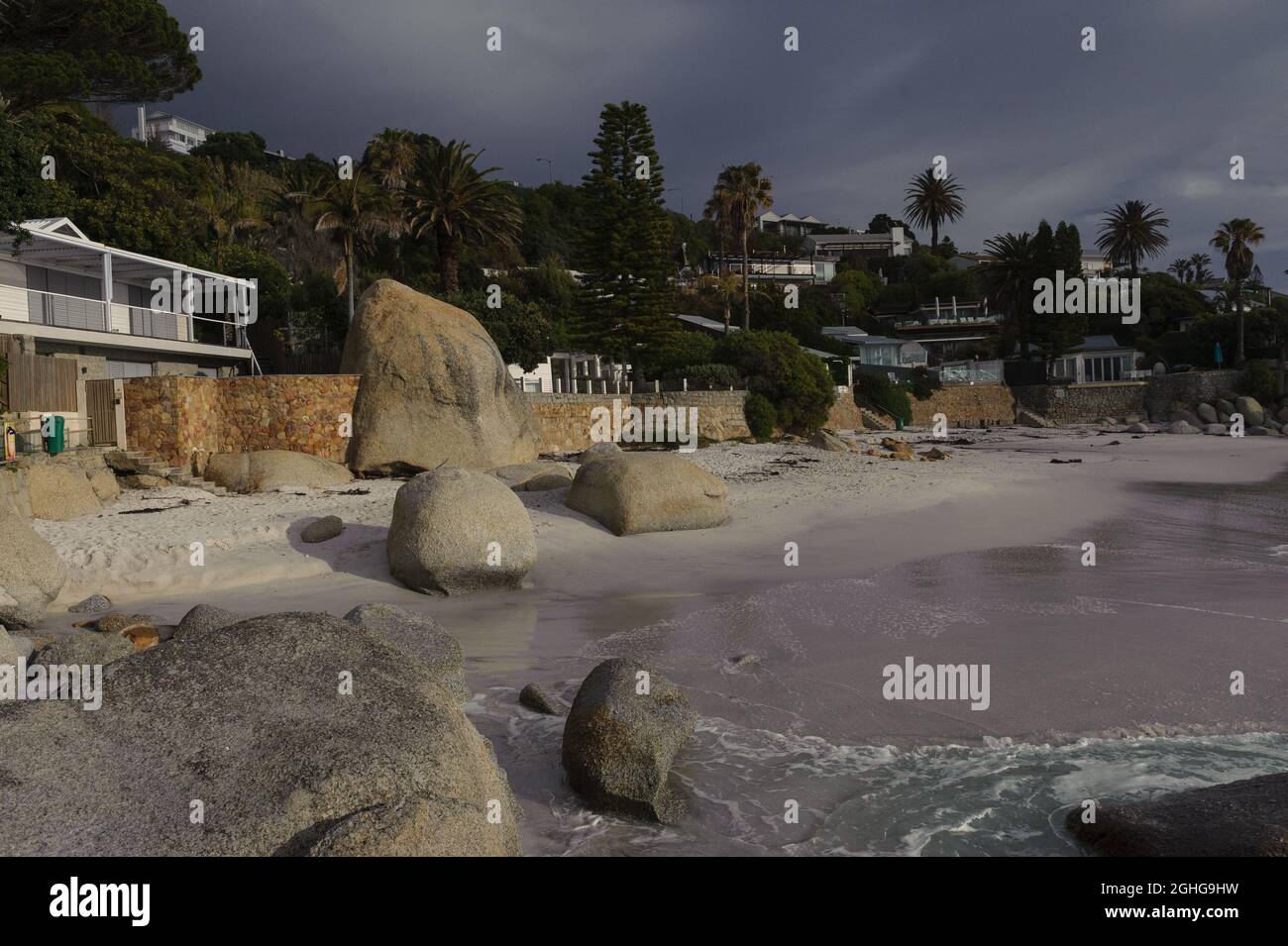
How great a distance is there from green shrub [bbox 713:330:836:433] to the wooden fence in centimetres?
2168

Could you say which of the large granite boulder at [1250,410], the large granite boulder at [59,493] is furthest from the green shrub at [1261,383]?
the large granite boulder at [59,493]

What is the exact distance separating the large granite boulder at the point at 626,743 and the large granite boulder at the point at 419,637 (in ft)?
5.69

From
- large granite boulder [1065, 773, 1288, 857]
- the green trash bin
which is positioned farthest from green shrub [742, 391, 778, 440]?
large granite boulder [1065, 773, 1288, 857]

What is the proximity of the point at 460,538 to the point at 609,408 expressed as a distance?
2011cm

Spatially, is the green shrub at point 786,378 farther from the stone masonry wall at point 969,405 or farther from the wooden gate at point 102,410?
the wooden gate at point 102,410

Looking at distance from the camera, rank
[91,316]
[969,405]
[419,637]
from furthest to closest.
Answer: [969,405], [91,316], [419,637]

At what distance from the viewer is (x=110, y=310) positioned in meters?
26.2

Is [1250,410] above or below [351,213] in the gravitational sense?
below

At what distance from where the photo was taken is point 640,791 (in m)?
5.01

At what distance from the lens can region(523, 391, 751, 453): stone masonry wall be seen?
1102 inches

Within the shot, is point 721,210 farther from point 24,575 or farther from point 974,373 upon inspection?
point 24,575

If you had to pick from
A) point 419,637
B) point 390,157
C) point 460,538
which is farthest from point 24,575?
point 390,157
